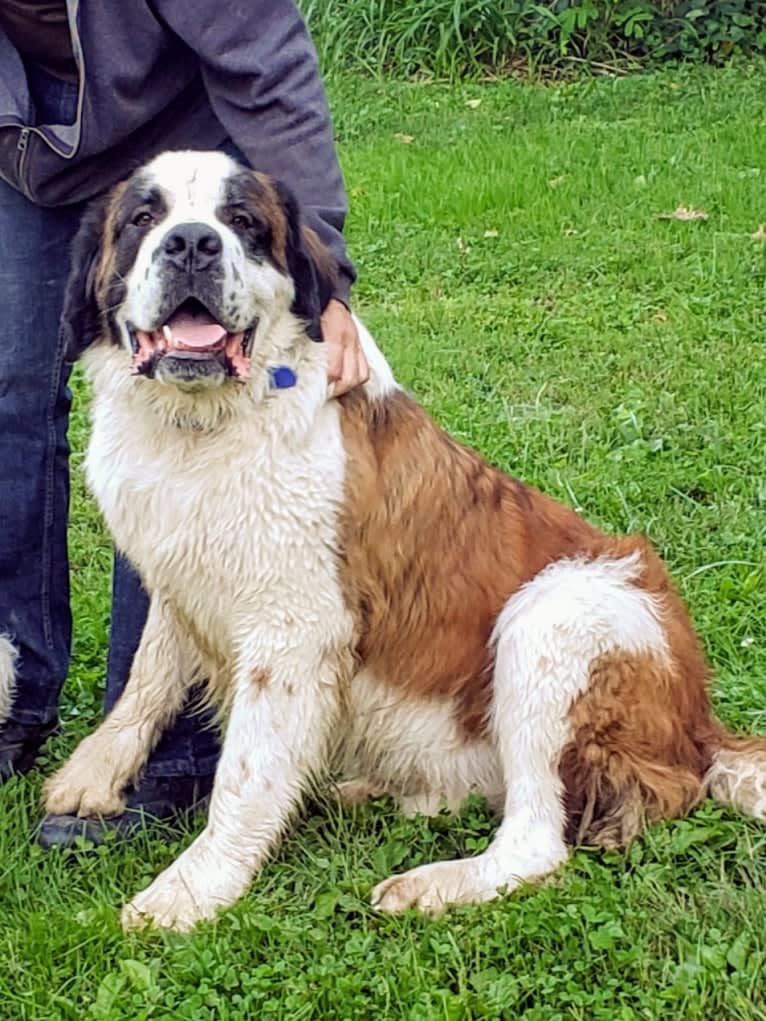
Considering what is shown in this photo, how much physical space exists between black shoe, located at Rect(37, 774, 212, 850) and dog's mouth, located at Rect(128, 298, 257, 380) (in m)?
1.09

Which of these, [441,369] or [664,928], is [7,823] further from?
→ [441,369]

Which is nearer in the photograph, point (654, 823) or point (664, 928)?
point (664, 928)

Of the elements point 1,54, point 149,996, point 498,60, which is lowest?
point 498,60

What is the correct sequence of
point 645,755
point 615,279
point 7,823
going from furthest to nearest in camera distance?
point 615,279 < point 7,823 < point 645,755

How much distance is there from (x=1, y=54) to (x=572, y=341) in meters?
3.58

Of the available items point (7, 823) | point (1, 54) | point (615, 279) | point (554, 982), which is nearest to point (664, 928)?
point (554, 982)

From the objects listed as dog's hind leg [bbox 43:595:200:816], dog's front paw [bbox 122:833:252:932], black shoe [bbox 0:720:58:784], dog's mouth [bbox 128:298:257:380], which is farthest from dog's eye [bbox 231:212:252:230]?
black shoe [bbox 0:720:58:784]

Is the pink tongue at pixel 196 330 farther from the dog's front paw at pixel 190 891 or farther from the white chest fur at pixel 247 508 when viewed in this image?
the dog's front paw at pixel 190 891

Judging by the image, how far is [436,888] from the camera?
125 inches

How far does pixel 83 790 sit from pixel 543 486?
2118 millimetres

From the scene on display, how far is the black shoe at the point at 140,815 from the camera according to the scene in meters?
3.48

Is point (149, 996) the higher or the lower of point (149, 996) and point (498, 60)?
the higher

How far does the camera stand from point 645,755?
329 centimetres

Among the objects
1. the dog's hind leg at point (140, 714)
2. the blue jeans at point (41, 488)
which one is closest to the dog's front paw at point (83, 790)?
the dog's hind leg at point (140, 714)
